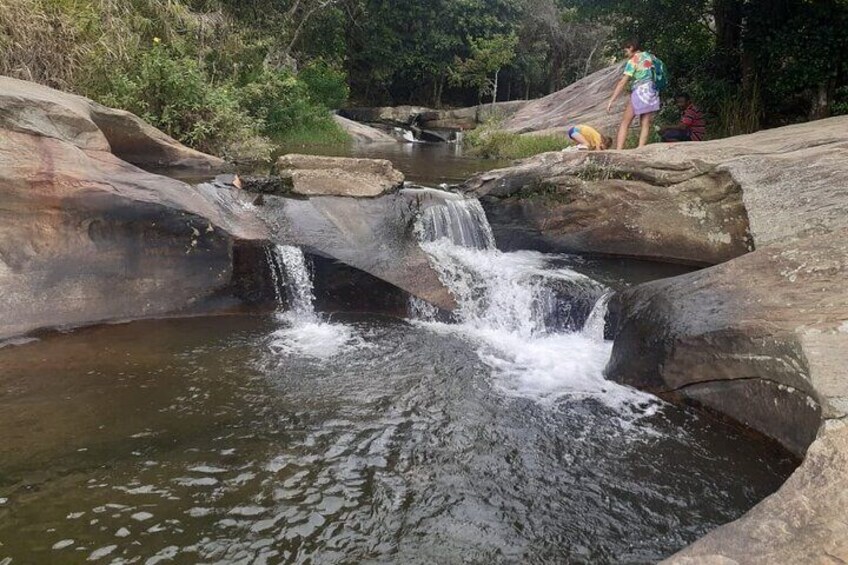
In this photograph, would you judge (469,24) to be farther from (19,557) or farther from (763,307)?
(19,557)

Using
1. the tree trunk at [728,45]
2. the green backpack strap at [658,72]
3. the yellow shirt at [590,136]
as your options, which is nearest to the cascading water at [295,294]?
the yellow shirt at [590,136]

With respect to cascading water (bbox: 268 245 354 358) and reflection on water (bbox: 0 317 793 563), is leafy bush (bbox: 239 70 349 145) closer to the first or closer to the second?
cascading water (bbox: 268 245 354 358)

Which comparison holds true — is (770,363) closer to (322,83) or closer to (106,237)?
(106,237)

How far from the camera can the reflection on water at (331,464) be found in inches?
121

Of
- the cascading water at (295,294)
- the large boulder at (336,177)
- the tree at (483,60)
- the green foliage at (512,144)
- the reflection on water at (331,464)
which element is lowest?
the reflection on water at (331,464)

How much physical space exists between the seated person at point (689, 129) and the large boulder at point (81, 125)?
7.45m

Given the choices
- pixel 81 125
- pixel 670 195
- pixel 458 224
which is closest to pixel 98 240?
pixel 81 125

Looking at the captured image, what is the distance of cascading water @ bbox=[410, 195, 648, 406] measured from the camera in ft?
17.0

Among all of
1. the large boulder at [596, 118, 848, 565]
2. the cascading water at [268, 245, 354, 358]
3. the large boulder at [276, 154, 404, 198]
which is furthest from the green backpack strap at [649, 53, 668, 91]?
the cascading water at [268, 245, 354, 358]

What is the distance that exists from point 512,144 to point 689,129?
212 inches

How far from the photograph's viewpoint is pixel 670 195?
779 cm

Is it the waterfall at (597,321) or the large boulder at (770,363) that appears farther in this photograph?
the waterfall at (597,321)

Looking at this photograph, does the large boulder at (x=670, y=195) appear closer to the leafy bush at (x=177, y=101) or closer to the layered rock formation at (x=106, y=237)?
the layered rock formation at (x=106, y=237)

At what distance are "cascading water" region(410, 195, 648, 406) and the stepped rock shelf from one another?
237mm
